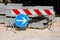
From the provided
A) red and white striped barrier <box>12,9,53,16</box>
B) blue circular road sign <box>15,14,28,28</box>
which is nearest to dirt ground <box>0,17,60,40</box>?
blue circular road sign <box>15,14,28,28</box>

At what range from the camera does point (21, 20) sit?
9773 mm

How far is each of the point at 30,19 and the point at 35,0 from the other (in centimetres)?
703

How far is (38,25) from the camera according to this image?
10031mm

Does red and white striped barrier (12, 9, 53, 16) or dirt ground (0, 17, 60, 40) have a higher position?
red and white striped barrier (12, 9, 53, 16)

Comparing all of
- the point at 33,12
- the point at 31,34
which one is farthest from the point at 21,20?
the point at 31,34

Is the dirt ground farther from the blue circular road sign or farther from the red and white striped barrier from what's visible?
the red and white striped barrier

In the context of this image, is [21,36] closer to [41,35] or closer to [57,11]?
[41,35]

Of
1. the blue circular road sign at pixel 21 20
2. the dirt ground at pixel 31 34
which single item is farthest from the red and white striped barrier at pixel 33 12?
the dirt ground at pixel 31 34

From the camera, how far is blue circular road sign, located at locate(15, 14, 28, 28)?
31.7 ft

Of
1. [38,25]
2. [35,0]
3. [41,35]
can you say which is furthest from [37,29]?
[35,0]

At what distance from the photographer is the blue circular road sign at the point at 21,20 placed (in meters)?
9.66

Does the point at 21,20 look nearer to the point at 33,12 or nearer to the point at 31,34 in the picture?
the point at 33,12

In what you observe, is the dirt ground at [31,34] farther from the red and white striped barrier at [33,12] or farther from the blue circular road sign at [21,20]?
the red and white striped barrier at [33,12]

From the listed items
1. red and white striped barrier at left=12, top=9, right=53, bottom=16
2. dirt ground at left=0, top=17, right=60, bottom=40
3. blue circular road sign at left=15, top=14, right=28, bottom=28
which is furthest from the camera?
red and white striped barrier at left=12, top=9, right=53, bottom=16
